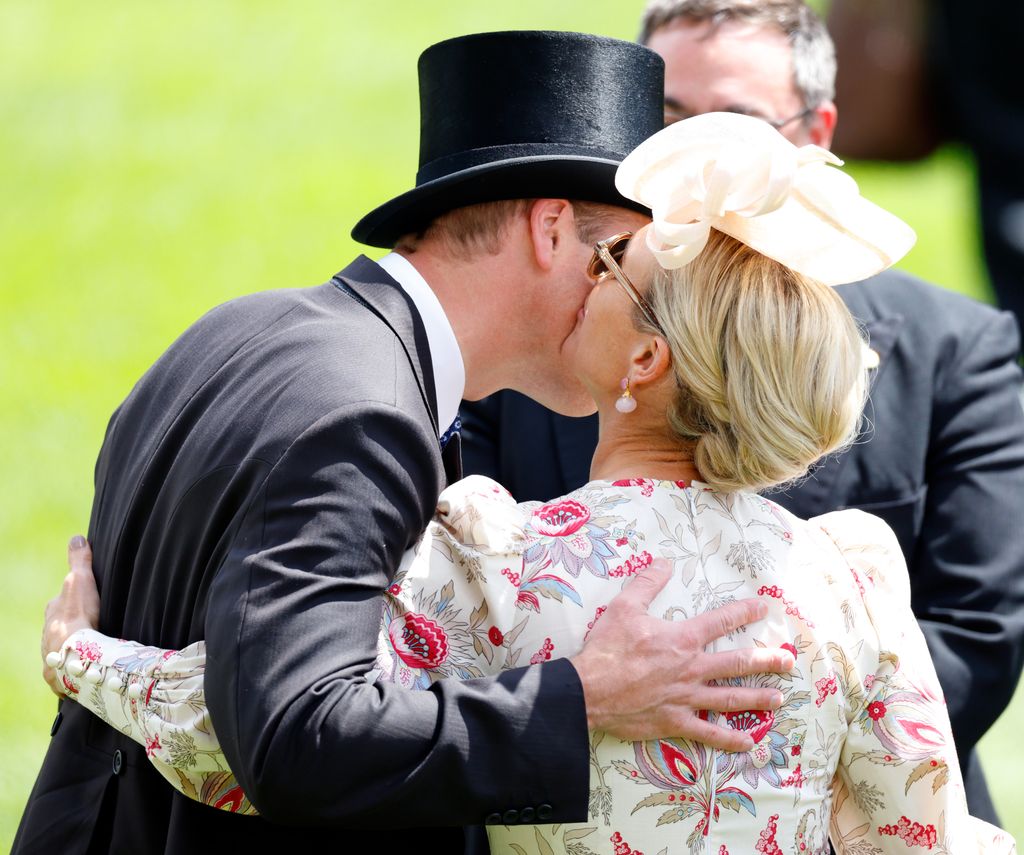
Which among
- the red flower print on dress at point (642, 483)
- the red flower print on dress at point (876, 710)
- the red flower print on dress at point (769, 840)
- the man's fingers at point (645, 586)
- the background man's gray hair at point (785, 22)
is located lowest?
the red flower print on dress at point (769, 840)

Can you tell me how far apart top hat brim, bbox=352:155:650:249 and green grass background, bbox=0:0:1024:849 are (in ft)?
13.0

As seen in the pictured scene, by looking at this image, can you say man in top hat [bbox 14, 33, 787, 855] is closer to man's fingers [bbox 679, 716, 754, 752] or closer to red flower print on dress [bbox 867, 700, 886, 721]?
man's fingers [bbox 679, 716, 754, 752]

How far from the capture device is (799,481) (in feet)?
10.3

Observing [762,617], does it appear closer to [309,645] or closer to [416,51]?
[309,645]

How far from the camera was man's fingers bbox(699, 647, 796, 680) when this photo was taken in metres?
1.99

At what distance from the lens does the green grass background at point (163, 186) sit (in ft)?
27.7

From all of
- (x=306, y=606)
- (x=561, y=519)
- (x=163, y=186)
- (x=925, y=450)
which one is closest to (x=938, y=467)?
(x=925, y=450)

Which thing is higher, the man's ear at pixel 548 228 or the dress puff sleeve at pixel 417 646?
the man's ear at pixel 548 228

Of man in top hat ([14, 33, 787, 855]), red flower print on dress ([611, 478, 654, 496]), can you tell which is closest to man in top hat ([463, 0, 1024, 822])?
man in top hat ([14, 33, 787, 855])

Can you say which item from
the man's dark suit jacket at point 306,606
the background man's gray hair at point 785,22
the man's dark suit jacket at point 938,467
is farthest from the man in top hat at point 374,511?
the background man's gray hair at point 785,22

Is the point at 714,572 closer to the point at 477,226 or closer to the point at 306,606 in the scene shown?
the point at 306,606

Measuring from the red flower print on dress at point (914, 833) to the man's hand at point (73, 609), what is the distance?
129cm

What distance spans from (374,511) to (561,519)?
12.4 inches

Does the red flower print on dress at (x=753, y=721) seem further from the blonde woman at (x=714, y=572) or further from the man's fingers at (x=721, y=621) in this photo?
the man's fingers at (x=721, y=621)
